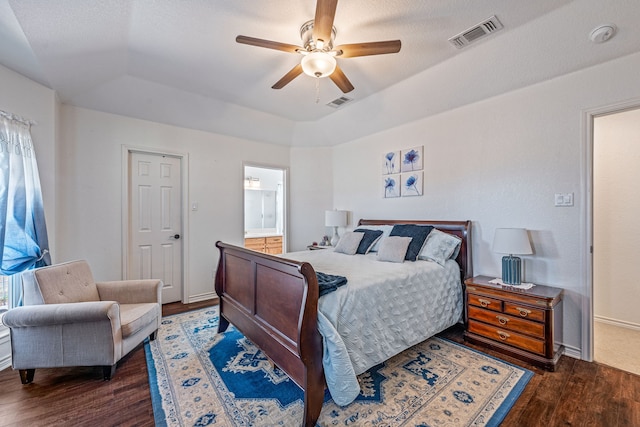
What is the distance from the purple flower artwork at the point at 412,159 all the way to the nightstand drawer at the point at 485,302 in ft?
5.64

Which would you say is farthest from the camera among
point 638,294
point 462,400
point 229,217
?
point 229,217

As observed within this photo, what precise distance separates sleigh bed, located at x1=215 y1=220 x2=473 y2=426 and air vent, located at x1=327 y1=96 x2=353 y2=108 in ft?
6.94

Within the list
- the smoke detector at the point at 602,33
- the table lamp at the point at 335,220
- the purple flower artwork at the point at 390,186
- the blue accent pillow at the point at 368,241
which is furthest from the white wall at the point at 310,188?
the smoke detector at the point at 602,33

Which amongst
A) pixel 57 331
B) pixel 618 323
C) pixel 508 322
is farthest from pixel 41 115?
pixel 618 323

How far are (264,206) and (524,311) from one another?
526cm

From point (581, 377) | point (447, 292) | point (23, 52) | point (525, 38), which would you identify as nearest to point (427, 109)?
point (525, 38)

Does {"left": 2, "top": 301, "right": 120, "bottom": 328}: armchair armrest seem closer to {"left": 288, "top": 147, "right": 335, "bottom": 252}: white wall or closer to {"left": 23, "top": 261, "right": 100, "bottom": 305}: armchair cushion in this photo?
{"left": 23, "top": 261, "right": 100, "bottom": 305}: armchair cushion

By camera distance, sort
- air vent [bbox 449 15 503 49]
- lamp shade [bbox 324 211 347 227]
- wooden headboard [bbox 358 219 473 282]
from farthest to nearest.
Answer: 1. lamp shade [bbox 324 211 347 227]
2. wooden headboard [bbox 358 219 473 282]
3. air vent [bbox 449 15 503 49]

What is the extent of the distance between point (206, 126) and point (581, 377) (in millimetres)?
4850

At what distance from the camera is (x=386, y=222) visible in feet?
12.9

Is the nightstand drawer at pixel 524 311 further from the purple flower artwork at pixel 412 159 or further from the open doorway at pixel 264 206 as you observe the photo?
the open doorway at pixel 264 206

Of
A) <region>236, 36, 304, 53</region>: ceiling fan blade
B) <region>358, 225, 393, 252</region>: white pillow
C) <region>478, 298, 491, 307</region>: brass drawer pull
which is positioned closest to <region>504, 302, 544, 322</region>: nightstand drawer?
<region>478, 298, 491, 307</region>: brass drawer pull

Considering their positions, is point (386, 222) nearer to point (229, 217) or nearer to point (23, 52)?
point (229, 217)

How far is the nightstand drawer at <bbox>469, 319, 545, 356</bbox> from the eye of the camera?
2.26 meters
